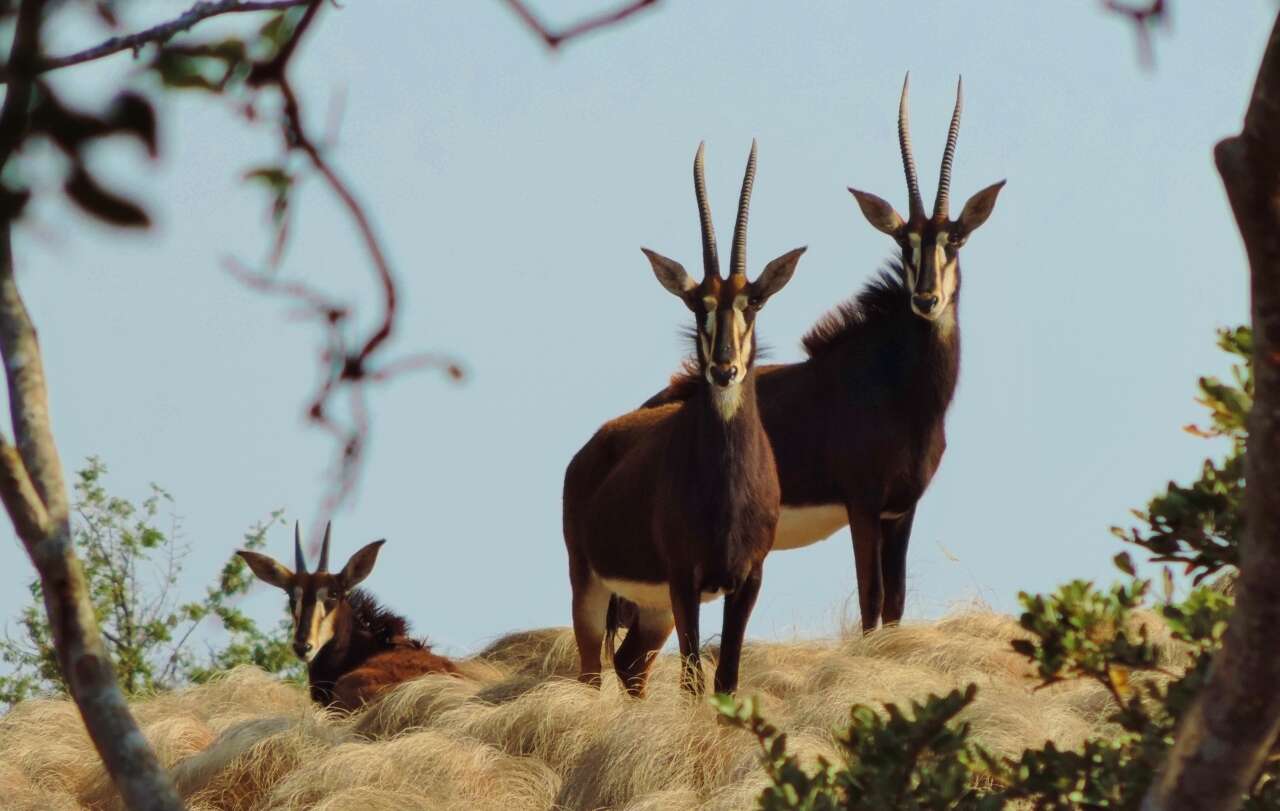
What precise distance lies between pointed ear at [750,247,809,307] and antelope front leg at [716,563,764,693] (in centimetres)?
115

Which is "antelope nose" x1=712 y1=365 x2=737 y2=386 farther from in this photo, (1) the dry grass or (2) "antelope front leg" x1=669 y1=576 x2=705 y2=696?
(1) the dry grass

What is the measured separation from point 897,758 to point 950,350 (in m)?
6.65

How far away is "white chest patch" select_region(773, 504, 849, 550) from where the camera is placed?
10.5 meters

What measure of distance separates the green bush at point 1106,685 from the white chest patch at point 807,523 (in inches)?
240

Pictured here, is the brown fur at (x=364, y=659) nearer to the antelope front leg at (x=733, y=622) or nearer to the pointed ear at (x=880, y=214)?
the antelope front leg at (x=733, y=622)

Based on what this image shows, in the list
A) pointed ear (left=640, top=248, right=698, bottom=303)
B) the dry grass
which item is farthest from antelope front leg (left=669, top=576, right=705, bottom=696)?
pointed ear (left=640, top=248, right=698, bottom=303)

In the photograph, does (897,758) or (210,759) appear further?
Answer: (210,759)

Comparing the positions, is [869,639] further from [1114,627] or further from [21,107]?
[21,107]

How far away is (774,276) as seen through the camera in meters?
8.98

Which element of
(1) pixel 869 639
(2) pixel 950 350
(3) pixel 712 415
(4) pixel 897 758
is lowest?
(4) pixel 897 758

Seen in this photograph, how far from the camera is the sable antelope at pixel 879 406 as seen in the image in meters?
10.4

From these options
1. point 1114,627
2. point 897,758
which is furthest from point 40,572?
point 1114,627

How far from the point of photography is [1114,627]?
432 cm

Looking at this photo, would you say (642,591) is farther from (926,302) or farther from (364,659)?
(364,659)
